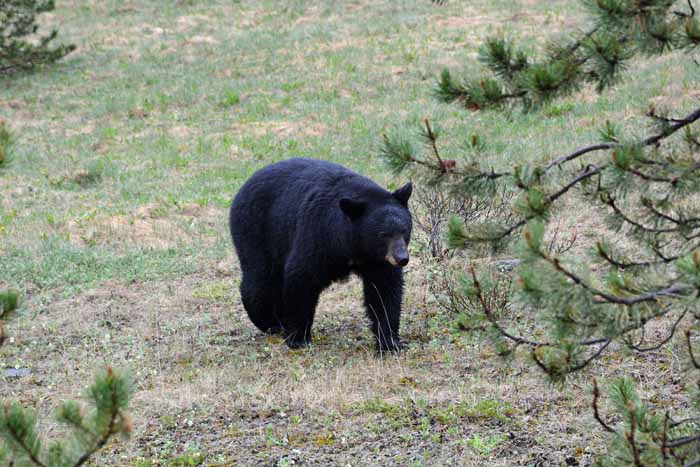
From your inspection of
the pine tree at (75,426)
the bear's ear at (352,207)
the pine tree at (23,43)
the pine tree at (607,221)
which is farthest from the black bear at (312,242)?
the pine tree at (23,43)

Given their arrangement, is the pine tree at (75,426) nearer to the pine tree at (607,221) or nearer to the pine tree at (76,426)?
the pine tree at (76,426)

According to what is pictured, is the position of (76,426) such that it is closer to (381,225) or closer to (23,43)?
(381,225)

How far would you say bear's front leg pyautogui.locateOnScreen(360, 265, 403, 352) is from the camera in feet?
23.8

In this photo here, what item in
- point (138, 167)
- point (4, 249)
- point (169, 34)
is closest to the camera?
point (4, 249)

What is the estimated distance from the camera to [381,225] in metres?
6.88

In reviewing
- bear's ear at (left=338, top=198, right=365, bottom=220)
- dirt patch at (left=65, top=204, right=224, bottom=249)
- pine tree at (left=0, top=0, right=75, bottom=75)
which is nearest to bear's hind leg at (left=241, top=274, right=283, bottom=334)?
bear's ear at (left=338, top=198, right=365, bottom=220)

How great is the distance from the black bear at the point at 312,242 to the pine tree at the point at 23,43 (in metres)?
16.3

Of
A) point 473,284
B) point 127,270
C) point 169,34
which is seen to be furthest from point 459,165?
point 169,34

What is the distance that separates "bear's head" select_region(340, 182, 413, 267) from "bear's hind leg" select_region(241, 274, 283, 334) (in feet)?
4.24

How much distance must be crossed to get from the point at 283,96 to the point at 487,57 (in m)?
16.0

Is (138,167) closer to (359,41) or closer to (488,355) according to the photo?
(359,41)

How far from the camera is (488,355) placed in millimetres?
7055

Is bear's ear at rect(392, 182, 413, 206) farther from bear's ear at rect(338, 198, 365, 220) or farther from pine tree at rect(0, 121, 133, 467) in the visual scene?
pine tree at rect(0, 121, 133, 467)

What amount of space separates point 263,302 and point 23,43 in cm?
1743
